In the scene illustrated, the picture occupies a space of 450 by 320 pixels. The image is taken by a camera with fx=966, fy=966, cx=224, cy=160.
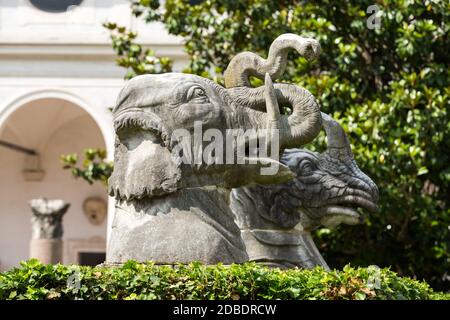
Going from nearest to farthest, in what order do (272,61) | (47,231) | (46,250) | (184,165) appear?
(184,165) → (272,61) → (46,250) → (47,231)

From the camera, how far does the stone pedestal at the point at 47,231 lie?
1670cm

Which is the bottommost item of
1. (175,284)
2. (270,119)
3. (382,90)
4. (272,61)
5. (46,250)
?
(175,284)

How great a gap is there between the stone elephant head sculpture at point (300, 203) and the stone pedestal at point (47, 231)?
1090 centimetres

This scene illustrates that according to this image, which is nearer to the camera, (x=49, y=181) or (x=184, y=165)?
(x=184, y=165)

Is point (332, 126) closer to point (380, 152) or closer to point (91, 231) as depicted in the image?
point (380, 152)

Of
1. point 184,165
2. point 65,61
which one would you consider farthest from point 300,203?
point 65,61

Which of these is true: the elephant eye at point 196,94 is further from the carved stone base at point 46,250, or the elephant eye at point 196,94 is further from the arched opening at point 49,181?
the arched opening at point 49,181

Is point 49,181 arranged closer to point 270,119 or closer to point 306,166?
point 306,166

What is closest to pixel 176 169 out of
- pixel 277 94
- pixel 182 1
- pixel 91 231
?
pixel 277 94

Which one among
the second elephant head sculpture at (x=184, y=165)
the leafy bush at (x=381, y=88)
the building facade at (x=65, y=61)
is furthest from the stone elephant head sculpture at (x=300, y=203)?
the building facade at (x=65, y=61)

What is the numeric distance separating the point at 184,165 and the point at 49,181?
61.6 feet

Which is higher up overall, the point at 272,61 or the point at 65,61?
the point at 65,61

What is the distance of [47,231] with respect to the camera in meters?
17.0

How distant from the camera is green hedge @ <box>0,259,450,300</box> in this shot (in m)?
4.43
